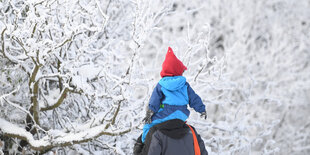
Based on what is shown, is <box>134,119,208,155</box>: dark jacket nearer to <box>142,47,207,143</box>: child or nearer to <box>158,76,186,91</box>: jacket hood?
<box>142,47,207,143</box>: child

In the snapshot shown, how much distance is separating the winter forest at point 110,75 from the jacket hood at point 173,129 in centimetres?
62

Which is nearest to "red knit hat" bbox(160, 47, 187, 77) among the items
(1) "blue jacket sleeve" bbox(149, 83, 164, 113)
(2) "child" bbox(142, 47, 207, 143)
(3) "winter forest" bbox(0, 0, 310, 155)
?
(2) "child" bbox(142, 47, 207, 143)

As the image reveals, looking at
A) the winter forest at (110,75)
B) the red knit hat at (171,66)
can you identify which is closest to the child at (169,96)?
the red knit hat at (171,66)

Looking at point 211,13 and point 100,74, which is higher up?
point 211,13

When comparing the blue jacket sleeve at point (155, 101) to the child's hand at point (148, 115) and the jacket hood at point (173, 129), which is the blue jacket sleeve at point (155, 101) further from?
the jacket hood at point (173, 129)

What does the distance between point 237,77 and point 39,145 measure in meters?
7.34

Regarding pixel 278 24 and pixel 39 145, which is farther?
pixel 278 24

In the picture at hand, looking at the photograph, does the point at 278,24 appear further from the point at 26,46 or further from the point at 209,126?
the point at 26,46

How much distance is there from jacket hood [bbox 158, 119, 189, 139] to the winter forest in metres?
0.62

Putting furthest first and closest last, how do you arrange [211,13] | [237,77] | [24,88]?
[211,13] → [237,77] → [24,88]

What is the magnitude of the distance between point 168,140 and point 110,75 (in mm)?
1074

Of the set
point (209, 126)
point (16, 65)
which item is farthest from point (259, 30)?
point (16, 65)

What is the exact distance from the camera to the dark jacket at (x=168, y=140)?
2687 mm

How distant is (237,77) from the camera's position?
9.70m
